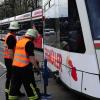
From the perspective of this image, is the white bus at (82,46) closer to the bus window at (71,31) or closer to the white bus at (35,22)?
the bus window at (71,31)

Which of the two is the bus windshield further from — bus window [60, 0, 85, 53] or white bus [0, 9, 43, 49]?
white bus [0, 9, 43, 49]

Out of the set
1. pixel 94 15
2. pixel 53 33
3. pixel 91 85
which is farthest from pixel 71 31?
pixel 53 33

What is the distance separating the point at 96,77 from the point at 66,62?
1727mm

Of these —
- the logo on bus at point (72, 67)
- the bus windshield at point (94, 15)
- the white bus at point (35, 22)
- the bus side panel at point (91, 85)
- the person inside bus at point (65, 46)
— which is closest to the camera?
the bus side panel at point (91, 85)

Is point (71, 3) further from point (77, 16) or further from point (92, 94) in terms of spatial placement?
point (92, 94)

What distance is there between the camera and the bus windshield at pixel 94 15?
835 cm

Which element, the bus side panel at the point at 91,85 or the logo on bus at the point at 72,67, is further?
the logo on bus at the point at 72,67

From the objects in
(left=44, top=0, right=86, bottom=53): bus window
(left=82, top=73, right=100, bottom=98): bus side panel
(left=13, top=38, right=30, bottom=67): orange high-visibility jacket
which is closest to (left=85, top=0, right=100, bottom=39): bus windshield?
(left=44, top=0, right=86, bottom=53): bus window

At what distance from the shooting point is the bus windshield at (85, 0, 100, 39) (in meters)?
8.35

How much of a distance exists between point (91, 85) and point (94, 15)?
1366 millimetres

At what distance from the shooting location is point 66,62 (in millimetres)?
9641

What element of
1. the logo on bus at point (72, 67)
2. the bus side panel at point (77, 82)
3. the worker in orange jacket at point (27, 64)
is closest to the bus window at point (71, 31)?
the logo on bus at point (72, 67)

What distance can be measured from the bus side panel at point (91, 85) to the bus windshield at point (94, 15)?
30.6 inches

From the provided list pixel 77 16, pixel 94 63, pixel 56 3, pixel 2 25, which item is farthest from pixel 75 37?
pixel 2 25
